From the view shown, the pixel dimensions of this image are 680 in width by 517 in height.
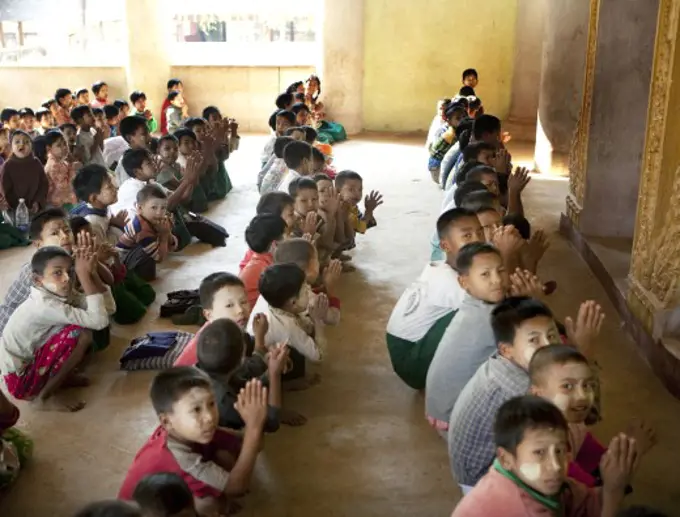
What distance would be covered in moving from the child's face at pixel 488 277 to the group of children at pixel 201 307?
75 centimetres

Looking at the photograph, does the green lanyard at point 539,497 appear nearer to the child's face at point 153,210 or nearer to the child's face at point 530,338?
the child's face at point 530,338

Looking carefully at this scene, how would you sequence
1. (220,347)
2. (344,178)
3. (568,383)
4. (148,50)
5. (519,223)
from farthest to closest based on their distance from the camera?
1. (148,50)
2. (344,178)
3. (519,223)
4. (220,347)
5. (568,383)

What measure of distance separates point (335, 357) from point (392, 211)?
3407 millimetres

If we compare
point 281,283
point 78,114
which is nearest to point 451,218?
point 281,283

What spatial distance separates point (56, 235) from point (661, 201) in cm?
304

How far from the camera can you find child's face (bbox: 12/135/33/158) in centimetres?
635

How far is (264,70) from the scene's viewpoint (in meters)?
12.8

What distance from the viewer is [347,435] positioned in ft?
11.5

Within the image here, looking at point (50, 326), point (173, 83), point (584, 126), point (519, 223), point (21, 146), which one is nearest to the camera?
point (50, 326)

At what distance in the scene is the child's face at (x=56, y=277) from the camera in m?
3.60

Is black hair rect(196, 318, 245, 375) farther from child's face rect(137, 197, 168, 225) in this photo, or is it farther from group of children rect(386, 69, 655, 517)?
child's face rect(137, 197, 168, 225)

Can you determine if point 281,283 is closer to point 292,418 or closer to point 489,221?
point 292,418

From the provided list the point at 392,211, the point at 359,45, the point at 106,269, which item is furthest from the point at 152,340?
the point at 359,45

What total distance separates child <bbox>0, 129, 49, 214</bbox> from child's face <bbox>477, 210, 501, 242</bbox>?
386 cm
